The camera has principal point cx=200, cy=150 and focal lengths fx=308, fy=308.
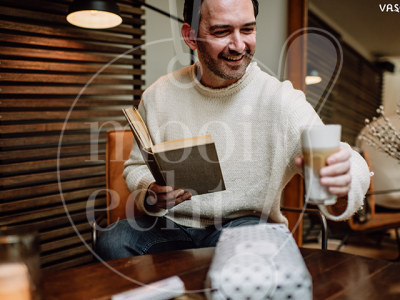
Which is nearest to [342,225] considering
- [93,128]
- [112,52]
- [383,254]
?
[383,254]

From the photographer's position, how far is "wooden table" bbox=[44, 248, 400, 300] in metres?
0.64

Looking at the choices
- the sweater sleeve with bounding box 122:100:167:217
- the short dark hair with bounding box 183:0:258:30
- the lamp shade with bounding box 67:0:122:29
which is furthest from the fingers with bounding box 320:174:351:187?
the lamp shade with bounding box 67:0:122:29

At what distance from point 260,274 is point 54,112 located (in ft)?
6.94

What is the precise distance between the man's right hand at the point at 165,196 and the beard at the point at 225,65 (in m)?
0.51

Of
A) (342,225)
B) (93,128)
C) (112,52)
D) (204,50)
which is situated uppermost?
(112,52)

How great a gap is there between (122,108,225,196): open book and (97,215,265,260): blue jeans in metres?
0.22

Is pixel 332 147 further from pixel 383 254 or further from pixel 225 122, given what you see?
pixel 383 254

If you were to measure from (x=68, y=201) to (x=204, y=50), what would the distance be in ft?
5.63

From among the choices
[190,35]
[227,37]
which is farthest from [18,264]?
[190,35]

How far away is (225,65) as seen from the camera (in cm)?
122

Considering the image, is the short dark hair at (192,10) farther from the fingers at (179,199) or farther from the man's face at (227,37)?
the fingers at (179,199)

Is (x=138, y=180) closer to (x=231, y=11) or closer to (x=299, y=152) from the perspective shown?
(x=299, y=152)

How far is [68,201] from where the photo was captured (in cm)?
237

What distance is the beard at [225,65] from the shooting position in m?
1.21
